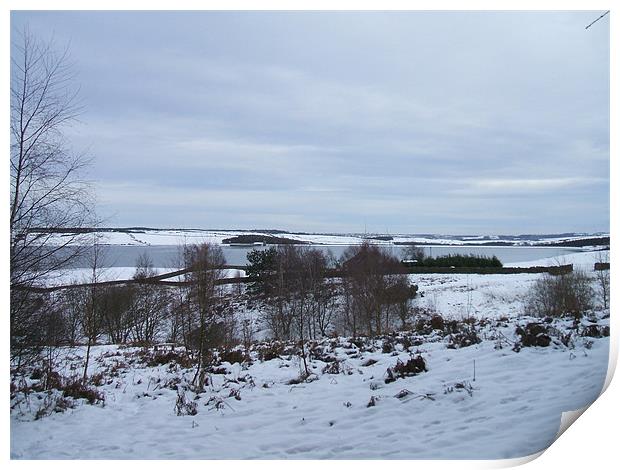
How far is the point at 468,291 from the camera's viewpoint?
1025 centimetres

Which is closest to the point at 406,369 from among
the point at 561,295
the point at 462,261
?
the point at 561,295

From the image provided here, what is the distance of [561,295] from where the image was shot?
24.3 ft

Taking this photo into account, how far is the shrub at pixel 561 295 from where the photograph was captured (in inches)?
260

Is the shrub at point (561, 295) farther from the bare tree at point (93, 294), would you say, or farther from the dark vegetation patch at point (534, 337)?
the bare tree at point (93, 294)

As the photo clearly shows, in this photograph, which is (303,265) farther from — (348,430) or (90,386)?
(348,430)

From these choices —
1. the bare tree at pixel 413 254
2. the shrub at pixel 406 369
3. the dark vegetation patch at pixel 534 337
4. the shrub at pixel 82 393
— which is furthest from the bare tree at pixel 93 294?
the bare tree at pixel 413 254

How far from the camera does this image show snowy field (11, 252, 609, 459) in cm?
372

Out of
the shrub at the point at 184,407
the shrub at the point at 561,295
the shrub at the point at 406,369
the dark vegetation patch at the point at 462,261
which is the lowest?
the shrub at the point at 184,407

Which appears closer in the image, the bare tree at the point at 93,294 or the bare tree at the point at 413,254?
the bare tree at the point at 93,294

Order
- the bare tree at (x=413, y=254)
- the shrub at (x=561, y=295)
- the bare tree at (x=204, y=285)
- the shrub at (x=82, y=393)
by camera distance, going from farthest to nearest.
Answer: the bare tree at (x=413, y=254) → the shrub at (x=561, y=295) → the bare tree at (x=204, y=285) → the shrub at (x=82, y=393)

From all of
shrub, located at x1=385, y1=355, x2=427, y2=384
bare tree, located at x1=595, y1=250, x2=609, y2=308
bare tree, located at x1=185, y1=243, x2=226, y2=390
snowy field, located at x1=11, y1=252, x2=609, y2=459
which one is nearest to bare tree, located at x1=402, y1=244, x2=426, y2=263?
bare tree, located at x1=595, y1=250, x2=609, y2=308

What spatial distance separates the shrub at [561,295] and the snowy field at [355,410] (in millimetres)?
721

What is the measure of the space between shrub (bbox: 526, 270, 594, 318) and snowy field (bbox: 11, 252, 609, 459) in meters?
0.72

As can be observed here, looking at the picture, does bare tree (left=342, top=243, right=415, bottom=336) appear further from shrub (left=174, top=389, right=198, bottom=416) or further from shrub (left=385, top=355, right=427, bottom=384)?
shrub (left=174, top=389, right=198, bottom=416)
